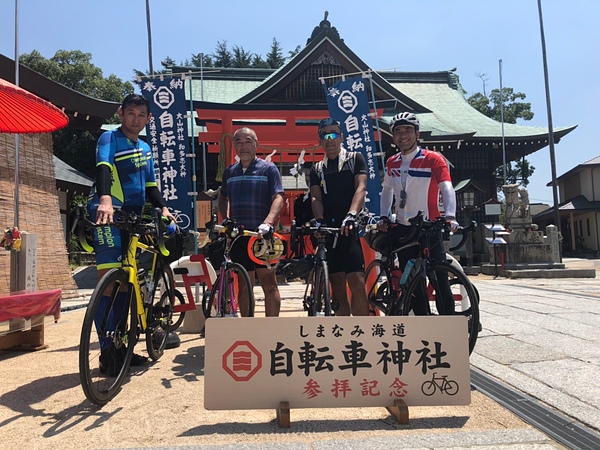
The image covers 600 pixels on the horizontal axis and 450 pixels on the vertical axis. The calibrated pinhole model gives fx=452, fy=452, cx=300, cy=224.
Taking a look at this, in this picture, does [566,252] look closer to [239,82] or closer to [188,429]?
[239,82]

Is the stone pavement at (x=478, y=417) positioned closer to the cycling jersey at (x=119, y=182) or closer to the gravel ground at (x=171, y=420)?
the gravel ground at (x=171, y=420)

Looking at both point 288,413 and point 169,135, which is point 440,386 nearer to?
point 288,413

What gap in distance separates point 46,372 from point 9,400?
27.0 inches

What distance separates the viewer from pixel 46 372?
11.3 ft

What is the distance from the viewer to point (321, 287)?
3285mm

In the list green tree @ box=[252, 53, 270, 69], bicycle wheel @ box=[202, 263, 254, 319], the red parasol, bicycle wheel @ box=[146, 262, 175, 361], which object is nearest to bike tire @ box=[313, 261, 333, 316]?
bicycle wheel @ box=[202, 263, 254, 319]

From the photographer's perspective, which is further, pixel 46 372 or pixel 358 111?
pixel 358 111

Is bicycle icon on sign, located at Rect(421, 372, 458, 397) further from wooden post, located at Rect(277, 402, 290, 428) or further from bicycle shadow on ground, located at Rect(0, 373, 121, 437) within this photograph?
bicycle shadow on ground, located at Rect(0, 373, 121, 437)

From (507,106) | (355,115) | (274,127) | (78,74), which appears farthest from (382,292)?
(507,106)

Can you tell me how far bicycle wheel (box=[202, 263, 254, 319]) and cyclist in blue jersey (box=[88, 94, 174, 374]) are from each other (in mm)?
654

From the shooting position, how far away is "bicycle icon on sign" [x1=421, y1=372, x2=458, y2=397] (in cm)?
244

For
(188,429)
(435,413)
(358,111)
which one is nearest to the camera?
(188,429)

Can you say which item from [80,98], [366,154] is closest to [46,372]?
[366,154]

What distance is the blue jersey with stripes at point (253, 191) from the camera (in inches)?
148
